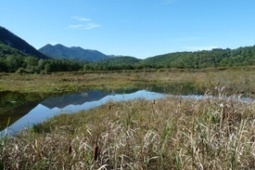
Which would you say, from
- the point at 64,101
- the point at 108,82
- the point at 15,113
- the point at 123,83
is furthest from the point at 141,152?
the point at 108,82

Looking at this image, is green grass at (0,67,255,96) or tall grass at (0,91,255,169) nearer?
tall grass at (0,91,255,169)

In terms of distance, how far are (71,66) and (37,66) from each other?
18.0 meters

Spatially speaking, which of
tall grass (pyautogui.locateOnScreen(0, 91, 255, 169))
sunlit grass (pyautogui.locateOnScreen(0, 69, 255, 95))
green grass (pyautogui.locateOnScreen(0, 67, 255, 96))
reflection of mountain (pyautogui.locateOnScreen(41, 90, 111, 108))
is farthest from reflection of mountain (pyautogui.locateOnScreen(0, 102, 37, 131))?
sunlit grass (pyautogui.locateOnScreen(0, 69, 255, 95))

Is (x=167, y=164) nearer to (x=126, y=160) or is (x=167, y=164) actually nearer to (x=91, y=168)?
(x=126, y=160)

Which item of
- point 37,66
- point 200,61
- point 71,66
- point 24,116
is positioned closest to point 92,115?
point 24,116

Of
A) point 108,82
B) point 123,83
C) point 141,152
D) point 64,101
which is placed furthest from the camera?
point 108,82

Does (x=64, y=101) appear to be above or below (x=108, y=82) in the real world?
below

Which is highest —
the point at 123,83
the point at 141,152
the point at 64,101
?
the point at 141,152

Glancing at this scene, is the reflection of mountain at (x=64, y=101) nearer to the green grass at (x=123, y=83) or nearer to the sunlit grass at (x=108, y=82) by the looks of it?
the green grass at (x=123, y=83)

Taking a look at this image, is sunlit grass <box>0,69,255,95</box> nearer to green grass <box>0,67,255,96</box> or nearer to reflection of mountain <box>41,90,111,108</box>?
green grass <box>0,67,255,96</box>

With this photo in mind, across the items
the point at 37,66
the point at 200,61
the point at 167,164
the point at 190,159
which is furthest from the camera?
the point at 200,61

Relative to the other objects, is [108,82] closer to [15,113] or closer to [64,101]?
[64,101]

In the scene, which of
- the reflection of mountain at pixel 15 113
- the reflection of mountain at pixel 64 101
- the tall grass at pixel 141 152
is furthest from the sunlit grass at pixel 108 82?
the tall grass at pixel 141 152

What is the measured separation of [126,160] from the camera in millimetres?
6305
